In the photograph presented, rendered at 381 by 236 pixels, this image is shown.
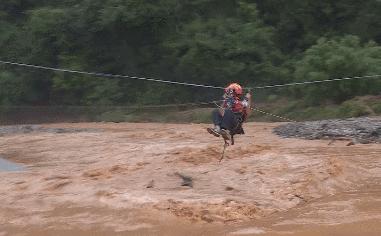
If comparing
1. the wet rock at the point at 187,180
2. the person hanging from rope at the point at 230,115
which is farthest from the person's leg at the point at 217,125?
the wet rock at the point at 187,180

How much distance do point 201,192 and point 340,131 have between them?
22.9 feet

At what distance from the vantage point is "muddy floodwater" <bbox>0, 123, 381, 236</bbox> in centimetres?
729

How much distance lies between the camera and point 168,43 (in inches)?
1129

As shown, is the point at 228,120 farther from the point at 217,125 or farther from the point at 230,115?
the point at 217,125

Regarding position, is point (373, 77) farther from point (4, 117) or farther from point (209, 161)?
point (4, 117)

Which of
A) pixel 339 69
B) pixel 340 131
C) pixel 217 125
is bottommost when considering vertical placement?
pixel 340 131

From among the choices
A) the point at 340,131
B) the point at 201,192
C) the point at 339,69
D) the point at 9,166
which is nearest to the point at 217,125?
the point at 201,192

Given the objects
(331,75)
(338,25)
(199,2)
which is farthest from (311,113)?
(199,2)

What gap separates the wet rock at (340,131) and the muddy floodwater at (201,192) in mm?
505

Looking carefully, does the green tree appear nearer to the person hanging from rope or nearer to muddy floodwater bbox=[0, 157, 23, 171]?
the person hanging from rope

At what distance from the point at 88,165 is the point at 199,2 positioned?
703 inches

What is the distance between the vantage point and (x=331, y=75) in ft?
69.9

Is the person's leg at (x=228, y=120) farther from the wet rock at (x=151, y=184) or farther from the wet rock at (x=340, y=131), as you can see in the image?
the wet rock at (x=340, y=131)

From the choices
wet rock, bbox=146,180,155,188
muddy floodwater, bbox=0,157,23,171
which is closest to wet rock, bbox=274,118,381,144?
wet rock, bbox=146,180,155,188
